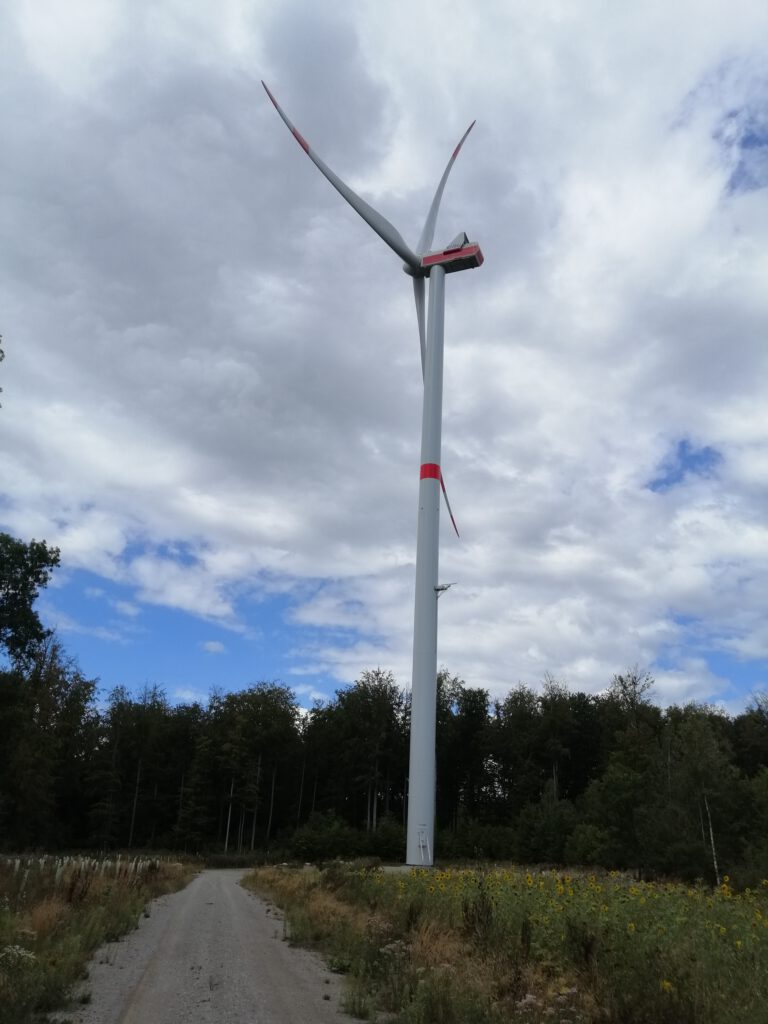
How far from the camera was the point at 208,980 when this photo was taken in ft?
35.6

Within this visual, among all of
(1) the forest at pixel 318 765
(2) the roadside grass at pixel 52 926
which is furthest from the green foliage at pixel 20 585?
(2) the roadside grass at pixel 52 926

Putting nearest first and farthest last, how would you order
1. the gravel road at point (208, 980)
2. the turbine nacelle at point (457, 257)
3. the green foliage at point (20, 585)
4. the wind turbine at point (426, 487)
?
the gravel road at point (208, 980) → the wind turbine at point (426, 487) → the turbine nacelle at point (457, 257) → the green foliage at point (20, 585)

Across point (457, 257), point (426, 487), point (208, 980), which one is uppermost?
point (457, 257)

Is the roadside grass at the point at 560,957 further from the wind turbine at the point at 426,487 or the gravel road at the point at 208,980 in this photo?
the wind turbine at the point at 426,487

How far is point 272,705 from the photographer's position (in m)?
96.6

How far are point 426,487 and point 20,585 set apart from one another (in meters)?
32.6

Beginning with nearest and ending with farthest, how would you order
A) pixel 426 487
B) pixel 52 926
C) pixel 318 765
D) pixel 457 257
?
1. pixel 52 926
2. pixel 426 487
3. pixel 457 257
4. pixel 318 765

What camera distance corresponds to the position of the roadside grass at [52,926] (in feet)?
28.1

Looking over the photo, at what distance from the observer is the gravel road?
868 centimetres

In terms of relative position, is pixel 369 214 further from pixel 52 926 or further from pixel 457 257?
pixel 52 926

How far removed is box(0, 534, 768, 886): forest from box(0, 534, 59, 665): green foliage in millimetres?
1714

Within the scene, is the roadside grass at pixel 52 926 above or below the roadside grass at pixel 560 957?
below

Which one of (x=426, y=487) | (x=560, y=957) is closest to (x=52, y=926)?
(x=560, y=957)

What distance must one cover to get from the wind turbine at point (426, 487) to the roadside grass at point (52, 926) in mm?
9893
